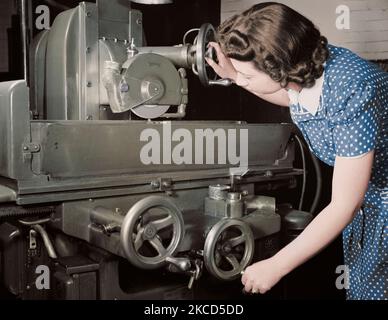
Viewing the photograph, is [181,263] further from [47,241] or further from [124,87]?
[124,87]

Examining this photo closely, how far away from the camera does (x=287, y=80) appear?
1189 mm

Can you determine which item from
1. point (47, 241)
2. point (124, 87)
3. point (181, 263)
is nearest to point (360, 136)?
point (181, 263)

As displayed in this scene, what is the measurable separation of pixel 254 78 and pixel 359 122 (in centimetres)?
30

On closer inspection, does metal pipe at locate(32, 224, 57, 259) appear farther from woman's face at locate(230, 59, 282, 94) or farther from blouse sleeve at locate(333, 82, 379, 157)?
blouse sleeve at locate(333, 82, 379, 157)

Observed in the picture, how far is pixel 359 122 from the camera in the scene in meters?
1.08

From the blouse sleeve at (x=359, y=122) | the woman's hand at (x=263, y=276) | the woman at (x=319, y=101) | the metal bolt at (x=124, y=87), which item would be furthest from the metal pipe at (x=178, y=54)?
the woman's hand at (x=263, y=276)

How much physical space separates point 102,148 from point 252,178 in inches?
28.0

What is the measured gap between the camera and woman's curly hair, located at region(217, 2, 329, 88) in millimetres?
1118

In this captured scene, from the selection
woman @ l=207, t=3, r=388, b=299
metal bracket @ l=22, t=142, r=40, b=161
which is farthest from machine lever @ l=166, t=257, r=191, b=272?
metal bracket @ l=22, t=142, r=40, b=161

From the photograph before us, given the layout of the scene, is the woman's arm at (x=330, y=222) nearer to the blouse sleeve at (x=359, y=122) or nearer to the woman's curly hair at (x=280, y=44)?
the blouse sleeve at (x=359, y=122)

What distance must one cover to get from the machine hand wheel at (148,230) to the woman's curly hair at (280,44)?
453mm

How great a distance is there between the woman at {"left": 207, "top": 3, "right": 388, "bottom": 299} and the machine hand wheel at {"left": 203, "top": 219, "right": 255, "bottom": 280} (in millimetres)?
125
